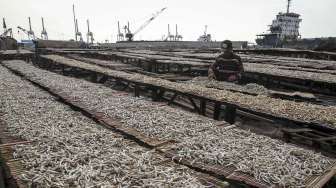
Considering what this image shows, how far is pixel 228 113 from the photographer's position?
10.4 metres

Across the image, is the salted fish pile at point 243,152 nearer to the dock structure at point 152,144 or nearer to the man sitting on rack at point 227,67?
the dock structure at point 152,144

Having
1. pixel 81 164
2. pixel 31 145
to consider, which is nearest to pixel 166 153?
pixel 81 164

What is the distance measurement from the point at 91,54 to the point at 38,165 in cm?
3198

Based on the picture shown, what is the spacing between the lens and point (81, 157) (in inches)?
221

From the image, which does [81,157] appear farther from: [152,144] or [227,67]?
[227,67]

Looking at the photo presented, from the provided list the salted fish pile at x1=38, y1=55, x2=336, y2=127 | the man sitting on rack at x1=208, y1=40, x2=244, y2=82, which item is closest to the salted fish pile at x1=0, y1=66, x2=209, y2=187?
the salted fish pile at x1=38, y1=55, x2=336, y2=127

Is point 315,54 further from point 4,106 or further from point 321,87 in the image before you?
point 4,106

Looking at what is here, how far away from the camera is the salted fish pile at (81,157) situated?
480 cm

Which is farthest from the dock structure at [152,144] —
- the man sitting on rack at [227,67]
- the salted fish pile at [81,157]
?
the man sitting on rack at [227,67]

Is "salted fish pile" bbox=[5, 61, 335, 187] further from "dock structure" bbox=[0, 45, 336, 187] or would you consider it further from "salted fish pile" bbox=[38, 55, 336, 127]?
"salted fish pile" bbox=[38, 55, 336, 127]

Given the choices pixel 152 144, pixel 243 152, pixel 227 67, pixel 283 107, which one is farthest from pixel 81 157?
pixel 227 67

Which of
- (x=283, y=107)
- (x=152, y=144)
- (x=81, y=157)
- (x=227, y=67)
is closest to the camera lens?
(x=81, y=157)

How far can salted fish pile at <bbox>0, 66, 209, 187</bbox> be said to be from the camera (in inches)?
189

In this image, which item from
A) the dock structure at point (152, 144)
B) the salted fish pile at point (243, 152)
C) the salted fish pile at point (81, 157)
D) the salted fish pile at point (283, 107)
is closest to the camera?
the salted fish pile at point (81, 157)
